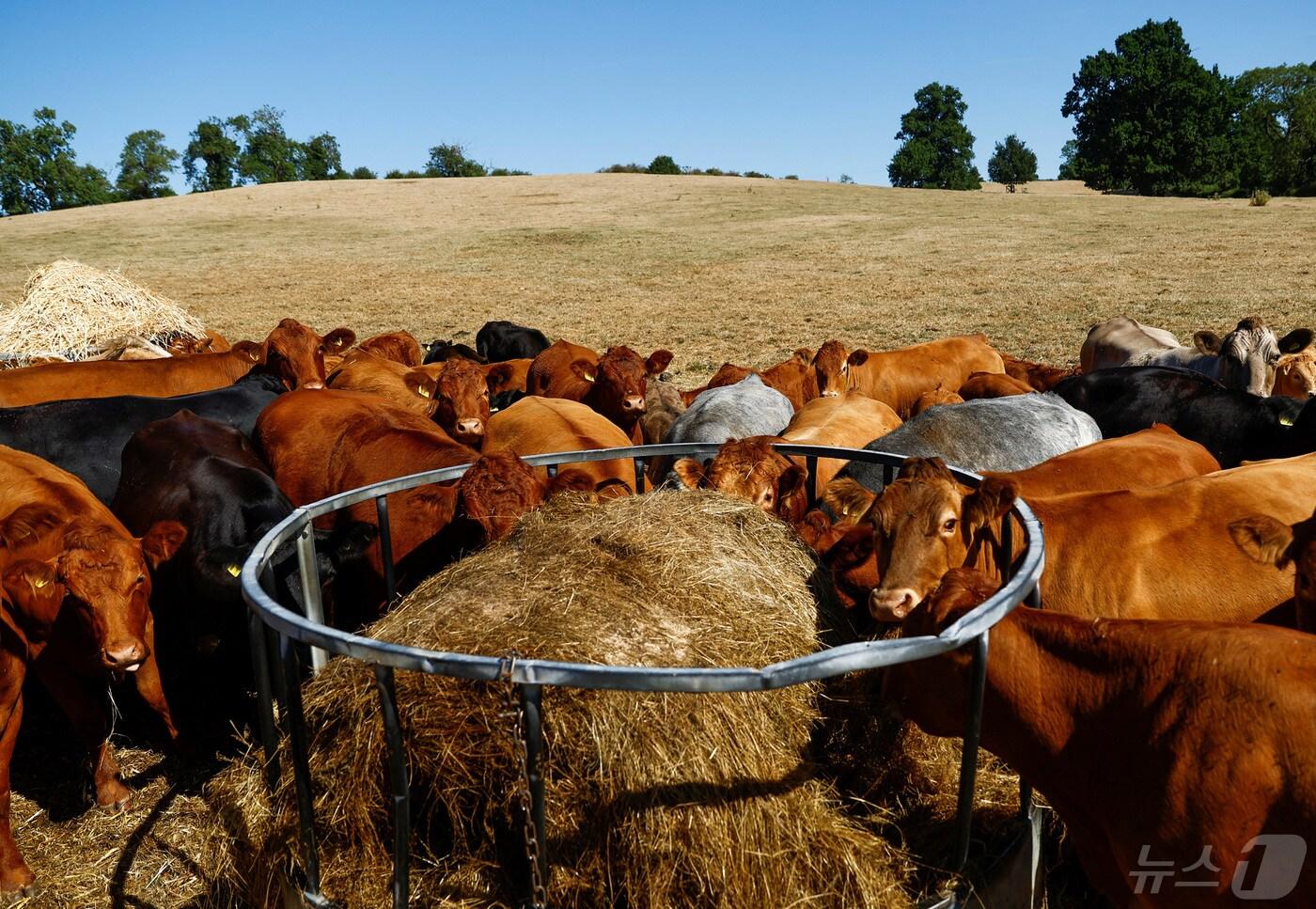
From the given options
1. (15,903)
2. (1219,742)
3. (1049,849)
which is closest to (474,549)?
(15,903)

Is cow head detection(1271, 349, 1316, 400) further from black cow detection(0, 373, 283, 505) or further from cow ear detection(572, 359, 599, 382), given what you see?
black cow detection(0, 373, 283, 505)

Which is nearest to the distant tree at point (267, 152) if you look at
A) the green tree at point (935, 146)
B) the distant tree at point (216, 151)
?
the distant tree at point (216, 151)

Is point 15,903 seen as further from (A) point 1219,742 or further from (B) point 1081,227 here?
(B) point 1081,227

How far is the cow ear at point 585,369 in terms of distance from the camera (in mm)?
9586

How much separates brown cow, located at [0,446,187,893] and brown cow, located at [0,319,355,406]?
13.3 ft

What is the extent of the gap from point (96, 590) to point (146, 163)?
122223 mm

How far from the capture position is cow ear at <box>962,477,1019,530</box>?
3.57 meters

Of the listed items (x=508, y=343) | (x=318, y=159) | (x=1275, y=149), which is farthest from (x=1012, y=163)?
(x=508, y=343)

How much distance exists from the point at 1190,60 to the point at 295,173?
81504 mm

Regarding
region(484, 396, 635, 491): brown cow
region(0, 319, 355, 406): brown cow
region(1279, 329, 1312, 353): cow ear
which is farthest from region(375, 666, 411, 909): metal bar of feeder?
region(1279, 329, 1312, 353): cow ear

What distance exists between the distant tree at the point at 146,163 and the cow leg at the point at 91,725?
114 m

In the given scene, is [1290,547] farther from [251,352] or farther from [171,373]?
[251,352]

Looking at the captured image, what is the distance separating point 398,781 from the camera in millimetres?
2465

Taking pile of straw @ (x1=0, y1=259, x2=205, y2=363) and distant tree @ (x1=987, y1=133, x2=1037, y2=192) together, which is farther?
distant tree @ (x1=987, y1=133, x2=1037, y2=192)
